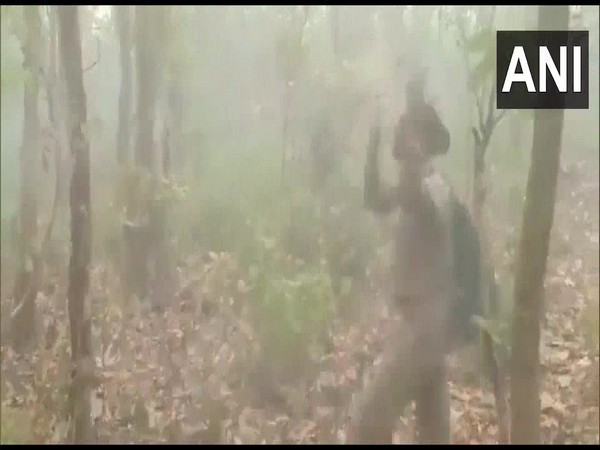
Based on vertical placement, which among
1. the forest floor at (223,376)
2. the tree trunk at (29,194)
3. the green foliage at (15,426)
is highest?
the tree trunk at (29,194)

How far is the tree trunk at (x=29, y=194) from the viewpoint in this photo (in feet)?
4.69

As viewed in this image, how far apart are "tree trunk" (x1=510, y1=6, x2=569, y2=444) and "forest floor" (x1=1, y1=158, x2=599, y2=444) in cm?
2

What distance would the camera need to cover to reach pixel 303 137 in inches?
55.4

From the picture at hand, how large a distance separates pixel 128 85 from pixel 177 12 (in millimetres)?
183

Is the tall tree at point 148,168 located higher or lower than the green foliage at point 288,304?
higher

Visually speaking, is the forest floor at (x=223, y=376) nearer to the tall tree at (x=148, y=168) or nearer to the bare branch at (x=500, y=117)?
the tall tree at (x=148, y=168)

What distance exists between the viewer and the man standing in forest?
55.1 inches

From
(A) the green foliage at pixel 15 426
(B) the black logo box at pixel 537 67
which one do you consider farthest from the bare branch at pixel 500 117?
(A) the green foliage at pixel 15 426

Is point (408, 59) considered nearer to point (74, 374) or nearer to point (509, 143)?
point (509, 143)

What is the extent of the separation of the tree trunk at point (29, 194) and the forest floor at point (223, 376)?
38 millimetres

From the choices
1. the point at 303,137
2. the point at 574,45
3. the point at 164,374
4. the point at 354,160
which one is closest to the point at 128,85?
the point at 303,137

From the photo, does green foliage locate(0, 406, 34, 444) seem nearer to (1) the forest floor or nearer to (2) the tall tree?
(1) the forest floor

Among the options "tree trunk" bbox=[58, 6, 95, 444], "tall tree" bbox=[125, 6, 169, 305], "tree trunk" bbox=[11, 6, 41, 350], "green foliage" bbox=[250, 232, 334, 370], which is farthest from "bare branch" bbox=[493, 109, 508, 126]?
"tree trunk" bbox=[11, 6, 41, 350]

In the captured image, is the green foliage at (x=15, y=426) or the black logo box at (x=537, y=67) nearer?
the black logo box at (x=537, y=67)
